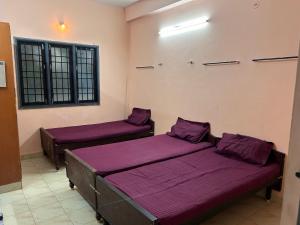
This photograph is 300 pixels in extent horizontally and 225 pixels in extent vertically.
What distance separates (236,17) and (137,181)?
2.36 m

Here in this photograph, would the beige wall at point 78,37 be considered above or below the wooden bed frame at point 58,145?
above

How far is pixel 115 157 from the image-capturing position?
2762 mm

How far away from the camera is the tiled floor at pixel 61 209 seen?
7.52ft

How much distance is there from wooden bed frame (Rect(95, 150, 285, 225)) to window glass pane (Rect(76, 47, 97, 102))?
273 cm

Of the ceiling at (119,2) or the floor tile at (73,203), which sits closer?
the floor tile at (73,203)

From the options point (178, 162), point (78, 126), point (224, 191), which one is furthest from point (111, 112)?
point (224, 191)

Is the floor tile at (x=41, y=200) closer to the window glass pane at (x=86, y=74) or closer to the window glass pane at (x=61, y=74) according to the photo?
the window glass pane at (x=61, y=74)

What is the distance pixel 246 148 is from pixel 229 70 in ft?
3.46

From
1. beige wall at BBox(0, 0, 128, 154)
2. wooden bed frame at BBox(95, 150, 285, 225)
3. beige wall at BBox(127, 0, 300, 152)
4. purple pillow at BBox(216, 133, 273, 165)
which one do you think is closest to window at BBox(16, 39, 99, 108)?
beige wall at BBox(0, 0, 128, 154)

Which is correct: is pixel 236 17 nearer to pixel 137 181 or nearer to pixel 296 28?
pixel 296 28

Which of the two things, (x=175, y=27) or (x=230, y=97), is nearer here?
(x=230, y=97)

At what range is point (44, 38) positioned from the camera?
3.97m

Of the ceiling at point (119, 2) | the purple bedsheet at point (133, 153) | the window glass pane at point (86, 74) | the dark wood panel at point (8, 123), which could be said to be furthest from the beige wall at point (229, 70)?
the dark wood panel at point (8, 123)

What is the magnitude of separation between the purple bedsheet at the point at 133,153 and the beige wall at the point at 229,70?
567mm
